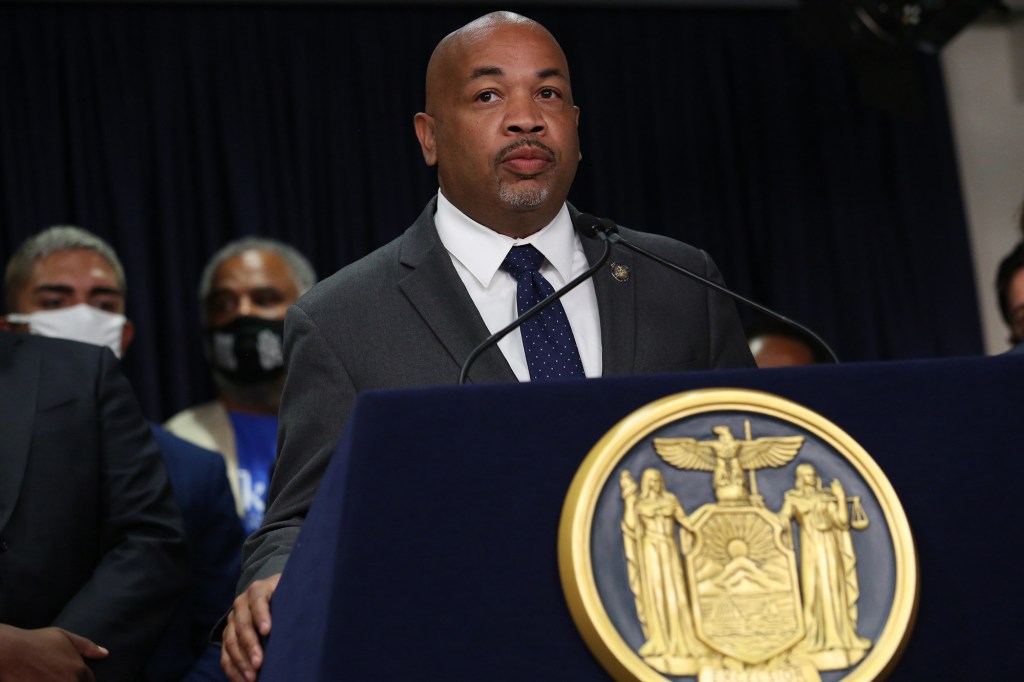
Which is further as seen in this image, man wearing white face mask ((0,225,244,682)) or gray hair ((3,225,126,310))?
gray hair ((3,225,126,310))

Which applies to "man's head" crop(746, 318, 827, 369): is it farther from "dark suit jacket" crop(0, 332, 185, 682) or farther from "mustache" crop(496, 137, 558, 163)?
"mustache" crop(496, 137, 558, 163)

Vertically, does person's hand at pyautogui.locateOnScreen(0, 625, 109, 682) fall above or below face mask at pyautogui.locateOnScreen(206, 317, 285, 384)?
below

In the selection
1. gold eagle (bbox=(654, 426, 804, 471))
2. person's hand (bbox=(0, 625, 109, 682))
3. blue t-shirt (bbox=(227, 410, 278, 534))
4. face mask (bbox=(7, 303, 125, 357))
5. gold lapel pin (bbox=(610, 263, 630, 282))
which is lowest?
person's hand (bbox=(0, 625, 109, 682))

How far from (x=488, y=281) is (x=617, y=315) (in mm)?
186

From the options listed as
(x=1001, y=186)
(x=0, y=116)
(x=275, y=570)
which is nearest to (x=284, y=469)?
(x=275, y=570)

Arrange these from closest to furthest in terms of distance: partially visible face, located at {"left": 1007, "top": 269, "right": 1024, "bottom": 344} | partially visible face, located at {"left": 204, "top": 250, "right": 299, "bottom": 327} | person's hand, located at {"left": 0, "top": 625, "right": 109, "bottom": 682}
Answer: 1. person's hand, located at {"left": 0, "top": 625, "right": 109, "bottom": 682}
2. partially visible face, located at {"left": 1007, "top": 269, "right": 1024, "bottom": 344}
3. partially visible face, located at {"left": 204, "top": 250, "right": 299, "bottom": 327}

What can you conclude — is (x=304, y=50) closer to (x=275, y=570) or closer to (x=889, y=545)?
(x=275, y=570)

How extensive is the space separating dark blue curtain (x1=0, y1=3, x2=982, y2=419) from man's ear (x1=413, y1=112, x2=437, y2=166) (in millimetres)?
2441

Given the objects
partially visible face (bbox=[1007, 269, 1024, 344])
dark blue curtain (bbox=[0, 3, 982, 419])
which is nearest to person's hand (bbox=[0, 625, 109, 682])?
partially visible face (bbox=[1007, 269, 1024, 344])

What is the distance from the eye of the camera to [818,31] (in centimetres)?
406

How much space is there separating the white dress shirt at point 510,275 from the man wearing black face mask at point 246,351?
1847 mm

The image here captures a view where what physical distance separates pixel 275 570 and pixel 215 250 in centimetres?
305

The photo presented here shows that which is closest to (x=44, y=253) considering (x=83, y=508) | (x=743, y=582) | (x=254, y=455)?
(x=254, y=455)

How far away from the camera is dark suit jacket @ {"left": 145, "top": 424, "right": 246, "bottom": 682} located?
8.71ft
